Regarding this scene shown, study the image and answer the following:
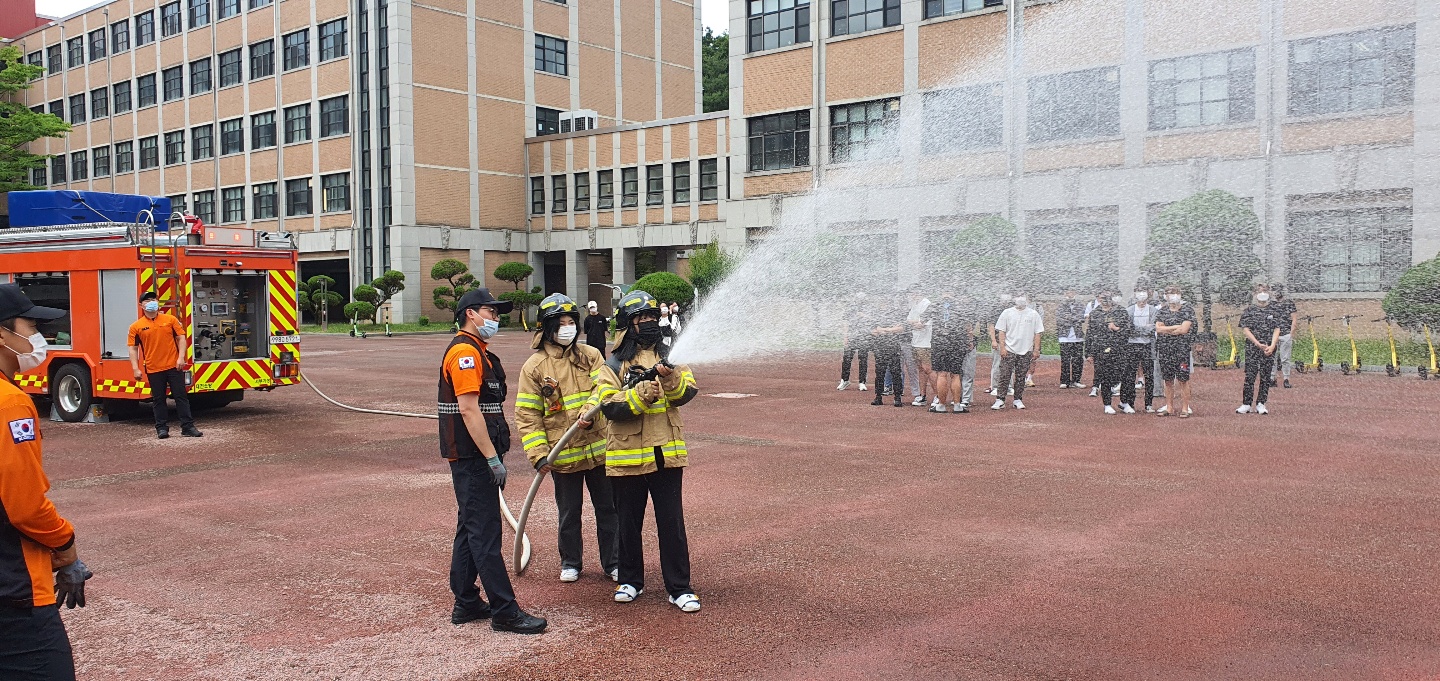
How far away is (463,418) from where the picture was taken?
18.2 ft

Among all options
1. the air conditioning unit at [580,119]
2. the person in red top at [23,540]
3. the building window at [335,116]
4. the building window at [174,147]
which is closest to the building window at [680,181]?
the air conditioning unit at [580,119]

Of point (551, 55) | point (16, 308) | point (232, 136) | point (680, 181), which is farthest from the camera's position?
point (232, 136)

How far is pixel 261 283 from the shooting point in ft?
52.2

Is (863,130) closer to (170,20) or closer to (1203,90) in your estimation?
(1203,90)

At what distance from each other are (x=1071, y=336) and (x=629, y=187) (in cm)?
3448

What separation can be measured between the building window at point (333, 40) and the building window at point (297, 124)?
10.0ft

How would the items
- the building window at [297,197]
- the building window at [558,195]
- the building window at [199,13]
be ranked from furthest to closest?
the building window at [199,13] < the building window at [297,197] < the building window at [558,195]

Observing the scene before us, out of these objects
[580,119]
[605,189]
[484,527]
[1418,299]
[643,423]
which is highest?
[580,119]

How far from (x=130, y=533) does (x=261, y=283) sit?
27.5ft

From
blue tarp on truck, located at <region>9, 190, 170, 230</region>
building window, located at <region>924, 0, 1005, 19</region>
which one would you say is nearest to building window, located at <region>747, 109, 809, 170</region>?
building window, located at <region>924, 0, 1005, 19</region>

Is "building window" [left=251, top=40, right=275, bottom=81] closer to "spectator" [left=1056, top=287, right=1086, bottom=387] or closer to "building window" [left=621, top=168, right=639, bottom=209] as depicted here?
"building window" [left=621, top=168, right=639, bottom=209]

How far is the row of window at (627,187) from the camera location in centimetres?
4675

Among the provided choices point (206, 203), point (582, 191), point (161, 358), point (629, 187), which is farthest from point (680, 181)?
point (161, 358)

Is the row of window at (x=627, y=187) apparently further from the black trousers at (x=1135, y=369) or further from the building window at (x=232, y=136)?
the black trousers at (x=1135, y=369)
